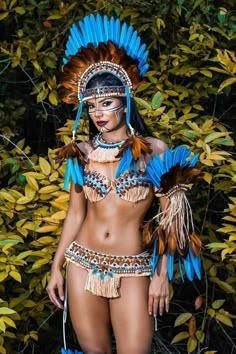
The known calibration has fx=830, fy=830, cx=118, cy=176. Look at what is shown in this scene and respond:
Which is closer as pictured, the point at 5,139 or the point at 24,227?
the point at 24,227

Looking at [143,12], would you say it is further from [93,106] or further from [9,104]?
[93,106]

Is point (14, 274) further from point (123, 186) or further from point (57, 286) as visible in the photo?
point (123, 186)

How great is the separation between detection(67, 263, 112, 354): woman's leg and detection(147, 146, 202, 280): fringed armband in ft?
0.69

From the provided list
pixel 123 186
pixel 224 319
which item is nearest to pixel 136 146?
pixel 123 186

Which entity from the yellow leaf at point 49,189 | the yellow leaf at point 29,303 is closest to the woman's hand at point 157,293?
the yellow leaf at point 49,189

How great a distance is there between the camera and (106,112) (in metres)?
2.49

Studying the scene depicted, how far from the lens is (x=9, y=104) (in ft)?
12.5

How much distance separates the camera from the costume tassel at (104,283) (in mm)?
2432

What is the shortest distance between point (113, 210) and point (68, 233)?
23 centimetres

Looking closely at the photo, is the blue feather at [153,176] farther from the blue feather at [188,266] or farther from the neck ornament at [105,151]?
the blue feather at [188,266]

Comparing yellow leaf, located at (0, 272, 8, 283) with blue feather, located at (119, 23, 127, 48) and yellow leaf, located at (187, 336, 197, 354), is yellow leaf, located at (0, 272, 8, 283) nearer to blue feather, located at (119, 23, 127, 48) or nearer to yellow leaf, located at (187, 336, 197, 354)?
yellow leaf, located at (187, 336, 197, 354)

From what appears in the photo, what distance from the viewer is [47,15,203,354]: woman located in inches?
96.0

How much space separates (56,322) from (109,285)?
3.98ft

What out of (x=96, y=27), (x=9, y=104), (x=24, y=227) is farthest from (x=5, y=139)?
(x=96, y=27)
